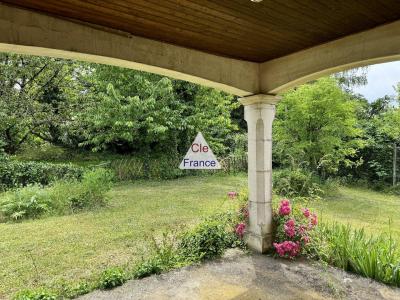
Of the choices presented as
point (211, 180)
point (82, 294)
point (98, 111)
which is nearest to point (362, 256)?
point (82, 294)

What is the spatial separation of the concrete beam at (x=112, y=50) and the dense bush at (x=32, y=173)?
21.3 feet

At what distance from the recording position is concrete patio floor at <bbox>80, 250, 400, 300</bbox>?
3.04 m

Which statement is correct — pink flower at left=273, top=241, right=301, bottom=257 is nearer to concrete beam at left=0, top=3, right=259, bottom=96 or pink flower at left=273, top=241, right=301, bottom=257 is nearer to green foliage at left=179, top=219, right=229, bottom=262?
green foliage at left=179, top=219, right=229, bottom=262

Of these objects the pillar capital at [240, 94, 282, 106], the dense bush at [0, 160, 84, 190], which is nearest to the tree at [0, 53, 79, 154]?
the dense bush at [0, 160, 84, 190]

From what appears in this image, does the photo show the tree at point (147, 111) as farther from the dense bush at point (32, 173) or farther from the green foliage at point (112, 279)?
the green foliage at point (112, 279)

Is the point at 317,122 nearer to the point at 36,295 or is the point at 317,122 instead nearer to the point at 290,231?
the point at 290,231

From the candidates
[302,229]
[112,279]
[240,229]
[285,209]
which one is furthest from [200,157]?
[112,279]

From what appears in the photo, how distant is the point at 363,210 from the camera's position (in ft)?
22.6

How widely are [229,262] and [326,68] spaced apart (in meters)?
2.57

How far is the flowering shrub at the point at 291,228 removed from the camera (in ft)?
12.7

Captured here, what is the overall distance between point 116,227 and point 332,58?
4.43m

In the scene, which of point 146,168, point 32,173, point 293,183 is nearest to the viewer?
point 293,183

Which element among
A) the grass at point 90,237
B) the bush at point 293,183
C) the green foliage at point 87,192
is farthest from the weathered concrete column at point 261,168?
the green foliage at point 87,192

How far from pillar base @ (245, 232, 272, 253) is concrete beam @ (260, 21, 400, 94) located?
1.94 metres
